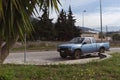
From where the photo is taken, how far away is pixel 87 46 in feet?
98.4

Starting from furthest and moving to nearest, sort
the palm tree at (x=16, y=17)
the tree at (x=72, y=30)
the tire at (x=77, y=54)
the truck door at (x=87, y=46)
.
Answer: the tree at (x=72, y=30), the truck door at (x=87, y=46), the tire at (x=77, y=54), the palm tree at (x=16, y=17)

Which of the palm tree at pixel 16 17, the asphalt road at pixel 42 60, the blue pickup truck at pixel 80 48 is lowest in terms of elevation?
the asphalt road at pixel 42 60

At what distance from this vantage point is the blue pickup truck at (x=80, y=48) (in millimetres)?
28977

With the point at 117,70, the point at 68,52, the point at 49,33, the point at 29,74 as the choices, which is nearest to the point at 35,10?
the point at 29,74

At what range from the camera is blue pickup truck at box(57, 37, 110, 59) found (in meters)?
29.0

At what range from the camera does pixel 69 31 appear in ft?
258

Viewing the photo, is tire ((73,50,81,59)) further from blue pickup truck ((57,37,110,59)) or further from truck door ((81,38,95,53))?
truck door ((81,38,95,53))

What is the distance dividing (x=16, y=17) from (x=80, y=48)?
929 inches

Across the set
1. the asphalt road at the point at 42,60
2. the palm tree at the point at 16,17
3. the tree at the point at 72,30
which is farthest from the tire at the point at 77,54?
the tree at the point at 72,30

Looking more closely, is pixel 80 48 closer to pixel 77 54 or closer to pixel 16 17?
pixel 77 54

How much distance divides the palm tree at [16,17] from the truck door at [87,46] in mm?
23583

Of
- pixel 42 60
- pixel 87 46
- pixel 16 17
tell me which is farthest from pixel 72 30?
pixel 16 17

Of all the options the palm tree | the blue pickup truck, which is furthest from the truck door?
the palm tree

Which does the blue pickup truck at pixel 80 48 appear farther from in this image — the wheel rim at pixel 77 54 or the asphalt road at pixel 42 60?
the asphalt road at pixel 42 60
